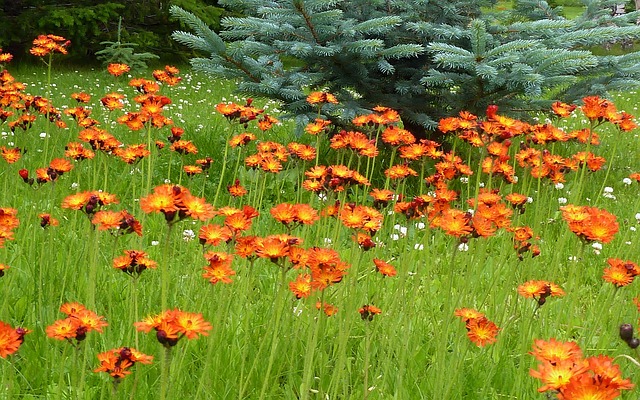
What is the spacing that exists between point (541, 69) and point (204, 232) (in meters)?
2.96

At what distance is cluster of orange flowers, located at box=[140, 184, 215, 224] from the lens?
54.5 inches

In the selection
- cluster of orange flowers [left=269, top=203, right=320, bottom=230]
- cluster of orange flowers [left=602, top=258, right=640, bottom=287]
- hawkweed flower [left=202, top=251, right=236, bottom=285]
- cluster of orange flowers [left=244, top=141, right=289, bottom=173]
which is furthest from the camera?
cluster of orange flowers [left=244, top=141, right=289, bottom=173]

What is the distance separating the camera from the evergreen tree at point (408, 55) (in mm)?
3918

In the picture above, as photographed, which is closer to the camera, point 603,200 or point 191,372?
point 191,372

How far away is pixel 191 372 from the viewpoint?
2102 millimetres

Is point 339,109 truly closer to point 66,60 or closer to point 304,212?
point 304,212

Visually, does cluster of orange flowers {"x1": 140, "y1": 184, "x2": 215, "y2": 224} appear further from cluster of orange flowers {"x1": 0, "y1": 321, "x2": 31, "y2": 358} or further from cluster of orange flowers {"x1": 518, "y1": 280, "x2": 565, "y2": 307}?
cluster of orange flowers {"x1": 518, "y1": 280, "x2": 565, "y2": 307}

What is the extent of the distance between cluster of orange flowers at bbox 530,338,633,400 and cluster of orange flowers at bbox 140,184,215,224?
751 millimetres

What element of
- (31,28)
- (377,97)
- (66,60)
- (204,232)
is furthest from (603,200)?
(66,60)

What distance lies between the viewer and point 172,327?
4.04 ft

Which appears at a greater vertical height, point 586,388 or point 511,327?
point 586,388

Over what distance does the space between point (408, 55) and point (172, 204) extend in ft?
10.0

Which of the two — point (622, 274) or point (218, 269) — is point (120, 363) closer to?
point (218, 269)

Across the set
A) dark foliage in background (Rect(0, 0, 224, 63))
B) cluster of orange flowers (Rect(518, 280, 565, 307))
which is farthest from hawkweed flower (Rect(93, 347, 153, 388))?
dark foliage in background (Rect(0, 0, 224, 63))
